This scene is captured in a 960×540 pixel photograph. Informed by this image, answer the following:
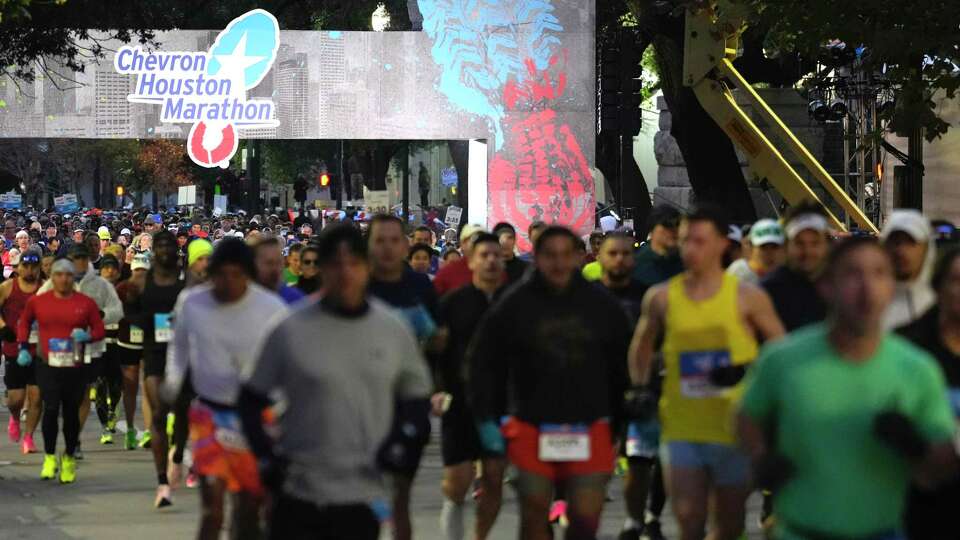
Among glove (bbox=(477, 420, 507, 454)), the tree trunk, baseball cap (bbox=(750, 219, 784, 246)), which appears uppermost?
the tree trunk

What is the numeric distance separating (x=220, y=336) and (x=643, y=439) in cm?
195

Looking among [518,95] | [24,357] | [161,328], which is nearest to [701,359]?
[161,328]

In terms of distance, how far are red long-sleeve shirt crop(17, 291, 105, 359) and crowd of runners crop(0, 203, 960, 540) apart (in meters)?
1.02

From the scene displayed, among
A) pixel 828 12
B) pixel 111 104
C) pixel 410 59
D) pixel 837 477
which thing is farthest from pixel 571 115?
pixel 837 477

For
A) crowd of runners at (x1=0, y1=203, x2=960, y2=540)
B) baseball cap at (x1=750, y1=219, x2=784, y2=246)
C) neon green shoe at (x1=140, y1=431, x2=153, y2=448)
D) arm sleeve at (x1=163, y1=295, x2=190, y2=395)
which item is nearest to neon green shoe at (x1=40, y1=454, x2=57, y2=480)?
crowd of runners at (x1=0, y1=203, x2=960, y2=540)

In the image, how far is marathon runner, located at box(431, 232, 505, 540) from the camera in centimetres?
1027

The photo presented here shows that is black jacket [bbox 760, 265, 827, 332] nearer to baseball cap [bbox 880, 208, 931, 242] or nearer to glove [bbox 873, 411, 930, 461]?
baseball cap [bbox 880, 208, 931, 242]

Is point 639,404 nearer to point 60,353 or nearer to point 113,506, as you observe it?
Result: point 113,506

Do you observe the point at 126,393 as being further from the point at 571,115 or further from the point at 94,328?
the point at 571,115

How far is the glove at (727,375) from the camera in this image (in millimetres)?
7840

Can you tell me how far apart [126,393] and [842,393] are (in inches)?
473

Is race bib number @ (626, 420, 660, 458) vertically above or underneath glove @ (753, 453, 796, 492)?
underneath

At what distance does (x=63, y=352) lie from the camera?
15.0m

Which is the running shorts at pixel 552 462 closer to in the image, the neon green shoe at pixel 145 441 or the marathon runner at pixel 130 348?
the marathon runner at pixel 130 348
